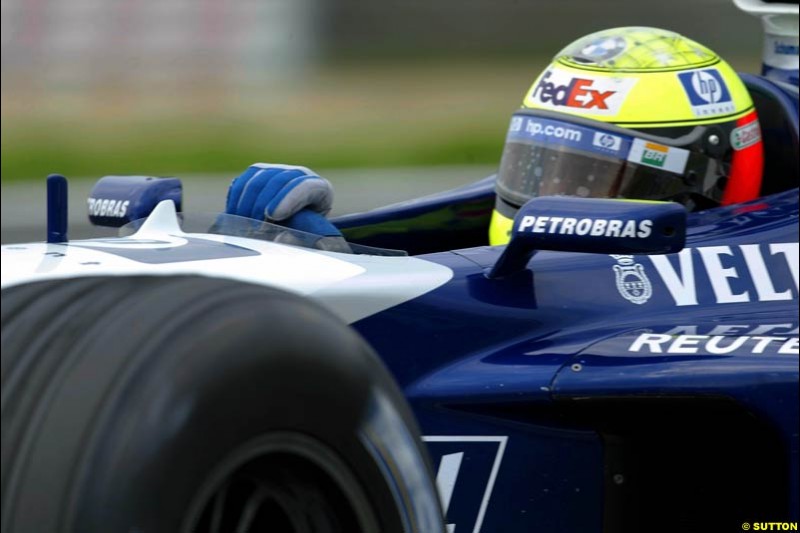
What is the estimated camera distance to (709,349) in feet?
9.09

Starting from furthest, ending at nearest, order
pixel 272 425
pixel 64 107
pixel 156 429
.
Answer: pixel 64 107 → pixel 272 425 → pixel 156 429

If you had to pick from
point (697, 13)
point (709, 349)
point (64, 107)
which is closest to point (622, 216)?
point (709, 349)

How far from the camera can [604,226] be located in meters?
2.68

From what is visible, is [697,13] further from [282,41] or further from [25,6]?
[25,6]

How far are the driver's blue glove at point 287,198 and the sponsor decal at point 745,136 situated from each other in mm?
1177

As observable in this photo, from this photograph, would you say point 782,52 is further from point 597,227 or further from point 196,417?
point 196,417

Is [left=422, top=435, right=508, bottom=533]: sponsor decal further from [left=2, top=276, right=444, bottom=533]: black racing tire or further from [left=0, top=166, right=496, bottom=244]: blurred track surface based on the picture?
[left=0, top=166, right=496, bottom=244]: blurred track surface

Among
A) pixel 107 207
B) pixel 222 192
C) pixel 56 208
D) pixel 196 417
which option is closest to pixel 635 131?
pixel 107 207

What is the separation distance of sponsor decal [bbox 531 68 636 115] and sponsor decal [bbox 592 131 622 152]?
0.11 m

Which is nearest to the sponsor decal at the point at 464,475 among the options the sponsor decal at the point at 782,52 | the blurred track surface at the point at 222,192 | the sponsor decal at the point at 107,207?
the sponsor decal at the point at 107,207

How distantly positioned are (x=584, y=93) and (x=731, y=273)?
832 millimetres

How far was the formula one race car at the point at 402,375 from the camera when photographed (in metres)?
1.74

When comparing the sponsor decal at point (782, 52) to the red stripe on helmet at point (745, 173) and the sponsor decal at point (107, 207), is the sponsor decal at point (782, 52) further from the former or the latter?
the sponsor decal at point (107, 207)

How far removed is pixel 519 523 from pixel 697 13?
11.4 metres
